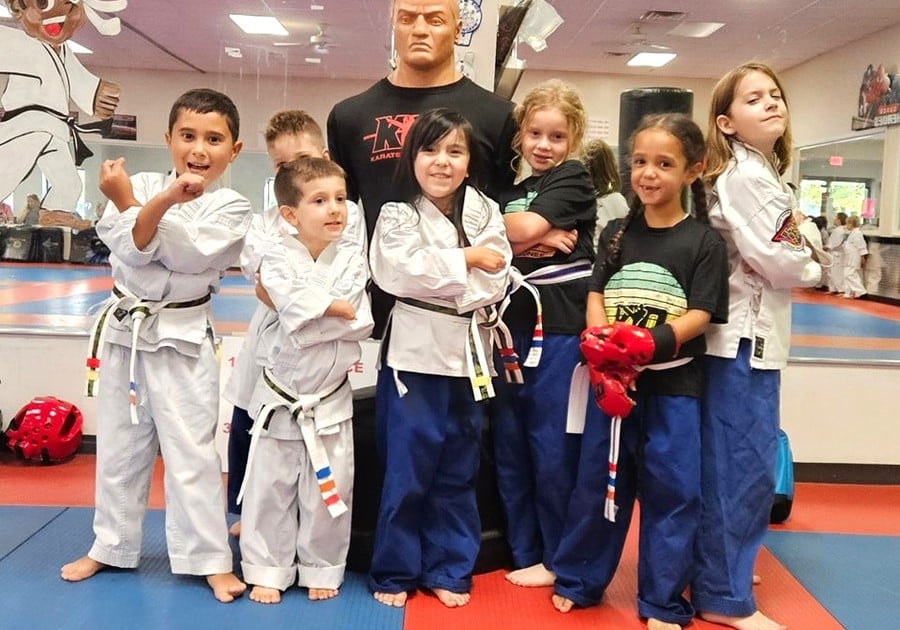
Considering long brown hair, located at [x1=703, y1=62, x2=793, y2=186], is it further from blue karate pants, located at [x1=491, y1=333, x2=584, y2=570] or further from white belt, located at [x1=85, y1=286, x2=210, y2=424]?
white belt, located at [x1=85, y1=286, x2=210, y2=424]

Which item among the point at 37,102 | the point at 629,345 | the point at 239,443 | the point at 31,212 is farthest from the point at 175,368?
the point at 31,212

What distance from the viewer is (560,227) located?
2.74 metres

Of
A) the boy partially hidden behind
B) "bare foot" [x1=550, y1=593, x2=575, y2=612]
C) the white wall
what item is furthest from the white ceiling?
"bare foot" [x1=550, y1=593, x2=575, y2=612]

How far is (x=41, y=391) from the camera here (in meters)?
4.36

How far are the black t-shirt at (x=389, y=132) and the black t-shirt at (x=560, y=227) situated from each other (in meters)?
0.18

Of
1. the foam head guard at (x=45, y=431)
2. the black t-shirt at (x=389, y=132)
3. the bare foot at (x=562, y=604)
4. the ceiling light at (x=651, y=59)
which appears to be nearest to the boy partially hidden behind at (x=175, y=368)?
the black t-shirt at (x=389, y=132)

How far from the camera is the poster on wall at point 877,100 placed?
36.2ft

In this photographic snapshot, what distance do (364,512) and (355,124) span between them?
143cm

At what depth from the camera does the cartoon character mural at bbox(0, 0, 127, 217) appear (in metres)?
4.14

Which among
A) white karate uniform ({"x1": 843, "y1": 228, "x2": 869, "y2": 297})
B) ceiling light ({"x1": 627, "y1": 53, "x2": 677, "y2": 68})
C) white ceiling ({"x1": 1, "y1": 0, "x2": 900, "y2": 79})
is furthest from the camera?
white karate uniform ({"x1": 843, "y1": 228, "x2": 869, "y2": 297})

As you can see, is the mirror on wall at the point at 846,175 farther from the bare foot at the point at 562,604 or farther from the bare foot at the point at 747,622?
the bare foot at the point at 562,604

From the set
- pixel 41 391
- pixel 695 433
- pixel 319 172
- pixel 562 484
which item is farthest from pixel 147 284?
pixel 41 391

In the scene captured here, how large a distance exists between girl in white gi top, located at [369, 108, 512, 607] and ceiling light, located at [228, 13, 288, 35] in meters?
4.97

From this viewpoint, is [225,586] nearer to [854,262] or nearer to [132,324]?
[132,324]
